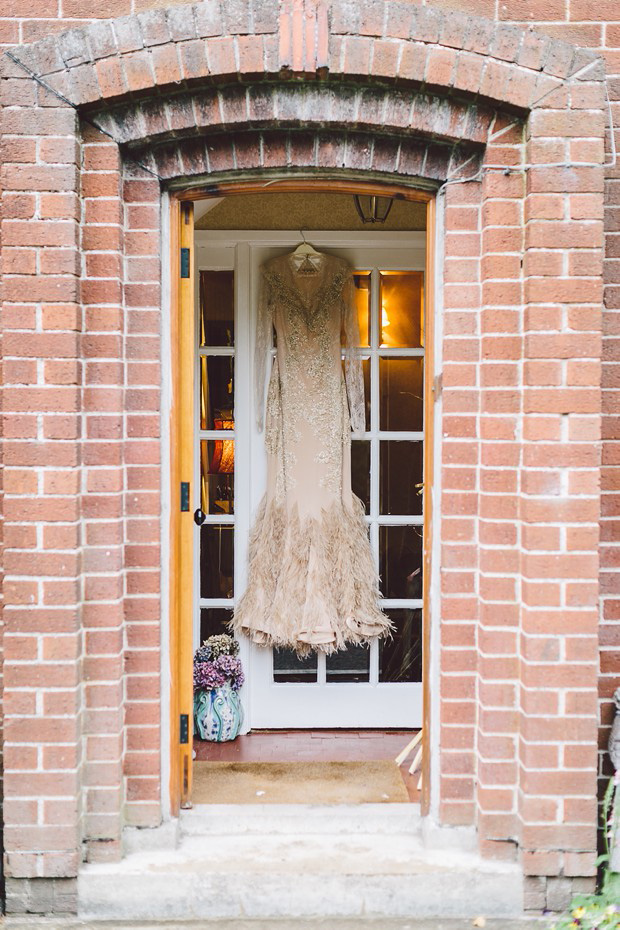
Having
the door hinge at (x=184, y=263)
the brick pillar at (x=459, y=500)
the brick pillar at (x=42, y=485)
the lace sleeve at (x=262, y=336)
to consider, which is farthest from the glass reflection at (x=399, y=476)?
the brick pillar at (x=42, y=485)

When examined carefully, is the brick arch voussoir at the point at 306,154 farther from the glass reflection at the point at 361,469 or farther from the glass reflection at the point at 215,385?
the glass reflection at the point at 361,469

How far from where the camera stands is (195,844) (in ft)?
11.2

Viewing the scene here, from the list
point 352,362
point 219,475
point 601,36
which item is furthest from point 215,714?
point 601,36

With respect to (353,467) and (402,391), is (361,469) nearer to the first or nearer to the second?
(353,467)

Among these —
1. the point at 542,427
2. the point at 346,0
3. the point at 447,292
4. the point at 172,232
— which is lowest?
the point at 542,427

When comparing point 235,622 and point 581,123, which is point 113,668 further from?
point 581,123

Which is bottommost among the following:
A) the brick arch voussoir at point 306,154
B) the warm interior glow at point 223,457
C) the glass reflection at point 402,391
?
the warm interior glow at point 223,457

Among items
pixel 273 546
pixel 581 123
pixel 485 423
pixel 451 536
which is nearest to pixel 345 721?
pixel 273 546

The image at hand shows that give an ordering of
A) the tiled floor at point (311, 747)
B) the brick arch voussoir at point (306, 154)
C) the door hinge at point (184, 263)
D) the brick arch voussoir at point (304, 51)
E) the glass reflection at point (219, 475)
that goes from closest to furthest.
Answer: the brick arch voussoir at point (304, 51) < the brick arch voussoir at point (306, 154) < the door hinge at point (184, 263) < the tiled floor at point (311, 747) < the glass reflection at point (219, 475)

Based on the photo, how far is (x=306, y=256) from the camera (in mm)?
4664

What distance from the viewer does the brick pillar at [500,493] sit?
3207 mm

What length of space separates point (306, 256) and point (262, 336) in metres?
0.52

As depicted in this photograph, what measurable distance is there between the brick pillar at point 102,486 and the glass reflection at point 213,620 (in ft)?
5.58

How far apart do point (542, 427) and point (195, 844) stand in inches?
87.0
